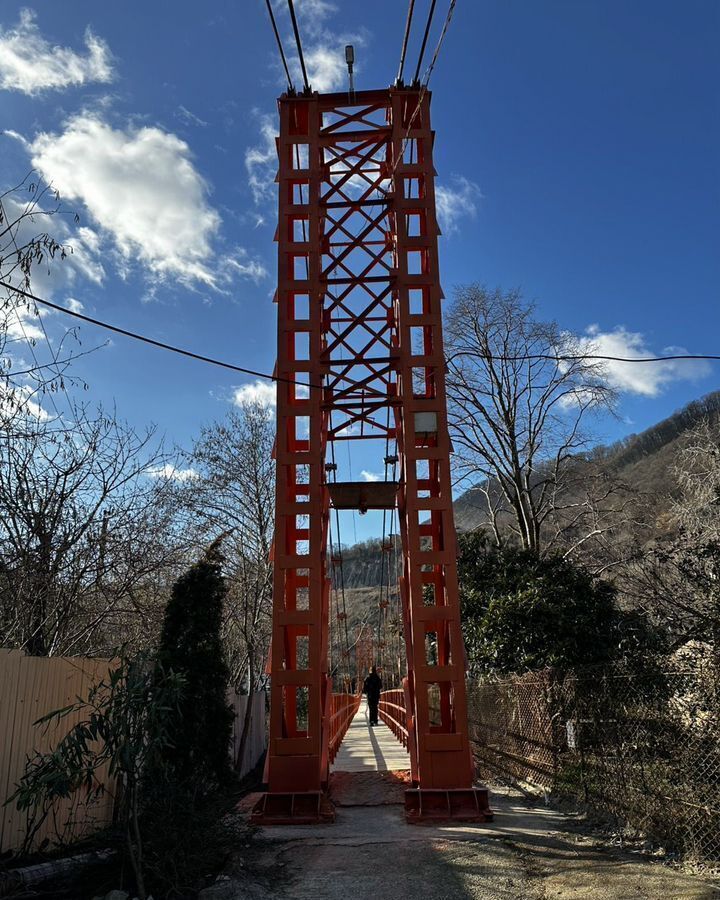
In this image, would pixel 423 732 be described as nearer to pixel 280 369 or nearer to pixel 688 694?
pixel 688 694

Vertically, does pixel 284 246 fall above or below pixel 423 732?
above

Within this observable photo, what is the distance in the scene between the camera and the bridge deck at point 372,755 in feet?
43.4

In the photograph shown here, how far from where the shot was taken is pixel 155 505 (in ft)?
35.8

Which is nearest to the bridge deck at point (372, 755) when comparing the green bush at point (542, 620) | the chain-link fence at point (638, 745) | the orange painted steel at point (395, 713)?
the orange painted steel at point (395, 713)

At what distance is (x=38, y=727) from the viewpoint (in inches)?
248

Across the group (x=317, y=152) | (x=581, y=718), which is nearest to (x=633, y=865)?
(x=581, y=718)

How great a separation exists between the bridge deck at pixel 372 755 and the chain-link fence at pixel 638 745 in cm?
378


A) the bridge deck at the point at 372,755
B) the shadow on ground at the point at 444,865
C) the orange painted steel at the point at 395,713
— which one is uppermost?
the orange painted steel at the point at 395,713

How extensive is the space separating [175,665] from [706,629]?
6.55 meters

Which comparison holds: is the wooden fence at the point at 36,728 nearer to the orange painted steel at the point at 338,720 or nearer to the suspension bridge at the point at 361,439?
the suspension bridge at the point at 361,439

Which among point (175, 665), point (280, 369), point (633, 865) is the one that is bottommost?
point (633, 865)

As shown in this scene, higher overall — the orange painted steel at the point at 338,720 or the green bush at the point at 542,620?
the green bush at the point at 542,620

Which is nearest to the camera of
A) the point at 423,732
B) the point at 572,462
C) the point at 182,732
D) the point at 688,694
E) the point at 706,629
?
the point at 688,694

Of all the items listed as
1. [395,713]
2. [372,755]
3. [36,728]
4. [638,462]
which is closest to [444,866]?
[36,728]
